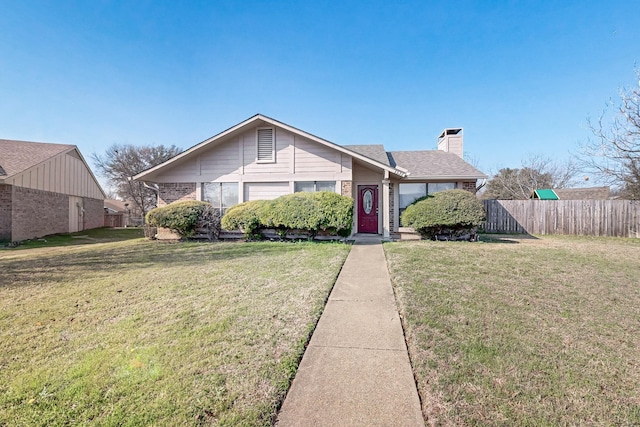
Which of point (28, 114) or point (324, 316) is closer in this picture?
point (324, 316)

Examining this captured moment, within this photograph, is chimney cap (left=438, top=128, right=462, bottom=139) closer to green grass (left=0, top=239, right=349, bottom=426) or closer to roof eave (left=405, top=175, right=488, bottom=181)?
roof eave (left=405, top=175, right=488, bottom=181)

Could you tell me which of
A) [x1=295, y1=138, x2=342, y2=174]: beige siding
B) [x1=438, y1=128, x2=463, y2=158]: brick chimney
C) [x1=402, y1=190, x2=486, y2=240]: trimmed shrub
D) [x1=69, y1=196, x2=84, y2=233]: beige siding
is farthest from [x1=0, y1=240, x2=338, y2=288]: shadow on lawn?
[x1=69, y1=196, x2=84, y2=233]: beige siding

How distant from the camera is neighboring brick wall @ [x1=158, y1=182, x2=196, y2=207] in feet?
39.7

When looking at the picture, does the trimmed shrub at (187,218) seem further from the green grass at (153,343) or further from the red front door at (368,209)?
the red front door at (368,209)

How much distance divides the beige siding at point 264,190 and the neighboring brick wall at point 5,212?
36.9 ft

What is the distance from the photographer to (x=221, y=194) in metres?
12.0

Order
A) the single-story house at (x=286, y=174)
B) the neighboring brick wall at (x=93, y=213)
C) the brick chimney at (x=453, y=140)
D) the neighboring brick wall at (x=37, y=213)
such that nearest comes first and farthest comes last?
the single-story house at (x=286, y=174) < the neighboring brick wall at (x=37, y=213) < the brick chimney at (x=453, y=140) < the neighboring brick wall at (x=93, y=213)

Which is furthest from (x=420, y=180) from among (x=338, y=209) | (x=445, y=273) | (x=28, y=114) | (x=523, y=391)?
(x=28, y=114)

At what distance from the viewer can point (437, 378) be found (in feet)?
7.48

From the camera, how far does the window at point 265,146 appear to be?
11586mm

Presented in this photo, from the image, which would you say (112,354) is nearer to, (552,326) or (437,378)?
(437,378)

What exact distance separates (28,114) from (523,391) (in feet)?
70.1

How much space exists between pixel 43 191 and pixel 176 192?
897 cm

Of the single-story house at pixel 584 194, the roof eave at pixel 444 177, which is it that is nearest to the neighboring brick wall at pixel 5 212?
the roof eave at pixel 444 177
